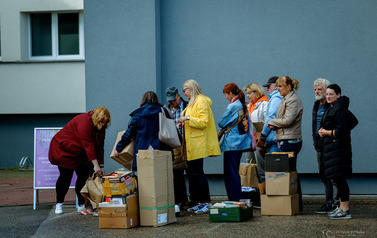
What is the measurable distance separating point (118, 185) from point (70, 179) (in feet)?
5.76

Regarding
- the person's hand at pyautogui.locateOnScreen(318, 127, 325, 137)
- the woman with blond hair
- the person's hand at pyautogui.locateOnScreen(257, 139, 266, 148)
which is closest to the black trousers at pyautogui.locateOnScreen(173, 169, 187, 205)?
the woman with blond hair

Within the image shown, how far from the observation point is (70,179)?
27.2ft

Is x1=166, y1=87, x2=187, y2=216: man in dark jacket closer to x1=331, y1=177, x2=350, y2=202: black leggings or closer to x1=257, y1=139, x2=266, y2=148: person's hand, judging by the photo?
x1=257, y1=139, x2=266, y2=148: person's hand

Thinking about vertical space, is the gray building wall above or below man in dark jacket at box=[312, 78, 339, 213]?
above

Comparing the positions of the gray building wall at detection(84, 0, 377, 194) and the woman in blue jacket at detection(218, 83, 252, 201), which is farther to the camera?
the gray building wall at detection(84, 0, 377, 194)

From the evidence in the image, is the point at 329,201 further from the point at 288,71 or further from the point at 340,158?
the point at 288,71

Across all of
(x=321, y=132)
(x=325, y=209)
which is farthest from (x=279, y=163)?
(x=325, y=209)

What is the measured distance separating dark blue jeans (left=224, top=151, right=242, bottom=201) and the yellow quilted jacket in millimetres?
210

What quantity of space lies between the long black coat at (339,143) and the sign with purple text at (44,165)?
13.4 feet

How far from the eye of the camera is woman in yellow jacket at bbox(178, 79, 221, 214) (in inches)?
303

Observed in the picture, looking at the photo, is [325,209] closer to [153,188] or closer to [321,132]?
[321,132]

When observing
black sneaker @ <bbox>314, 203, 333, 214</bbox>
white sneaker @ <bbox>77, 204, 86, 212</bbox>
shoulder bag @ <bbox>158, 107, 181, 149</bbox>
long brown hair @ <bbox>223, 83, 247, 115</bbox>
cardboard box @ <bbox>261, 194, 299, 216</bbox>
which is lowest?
white sneaker @ <bbox>77, 204, 86, 212</bbox>

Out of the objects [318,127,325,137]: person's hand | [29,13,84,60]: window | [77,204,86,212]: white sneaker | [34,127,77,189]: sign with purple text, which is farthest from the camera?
[29,13,84,60]: window

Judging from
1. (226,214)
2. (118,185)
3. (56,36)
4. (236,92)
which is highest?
(56,36)
